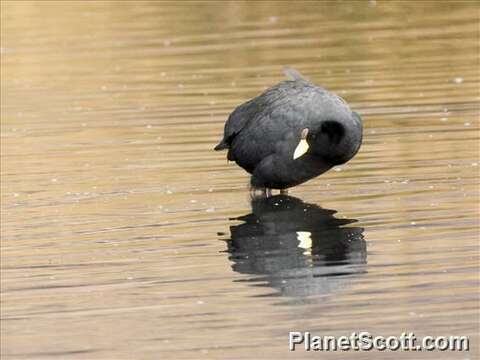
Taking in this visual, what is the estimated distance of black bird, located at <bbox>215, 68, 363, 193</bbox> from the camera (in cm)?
1202

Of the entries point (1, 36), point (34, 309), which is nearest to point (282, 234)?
point (34, 309)

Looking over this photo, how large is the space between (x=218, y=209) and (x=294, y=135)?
844 mm

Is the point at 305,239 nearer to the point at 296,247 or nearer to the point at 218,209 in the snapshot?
the point at 296,247

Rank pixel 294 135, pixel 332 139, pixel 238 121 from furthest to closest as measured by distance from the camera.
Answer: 1. pixel 238 121
2. pixel 294 135
3. pixel 332 139

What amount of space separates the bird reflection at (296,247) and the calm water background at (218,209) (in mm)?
25

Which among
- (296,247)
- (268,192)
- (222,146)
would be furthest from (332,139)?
(222,146)

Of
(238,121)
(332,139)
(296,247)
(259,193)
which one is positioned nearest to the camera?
(296,247)

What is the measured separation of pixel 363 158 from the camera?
13969mm

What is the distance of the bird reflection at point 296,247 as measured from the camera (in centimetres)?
1006

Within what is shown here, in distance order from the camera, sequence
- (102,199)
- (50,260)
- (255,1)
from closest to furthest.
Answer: (50,260)
(102,199)
(255,1)

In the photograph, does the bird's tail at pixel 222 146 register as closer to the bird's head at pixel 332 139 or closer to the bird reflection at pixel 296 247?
the bird reflection at pixel 296 247

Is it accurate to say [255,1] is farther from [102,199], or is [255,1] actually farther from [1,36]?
[102,199]

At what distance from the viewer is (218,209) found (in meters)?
12.4

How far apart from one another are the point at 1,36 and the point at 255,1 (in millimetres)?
5314
